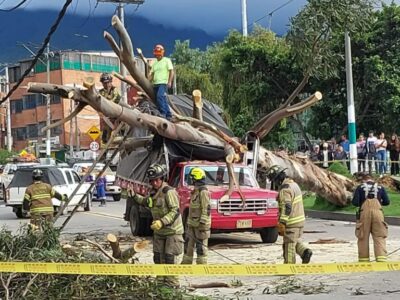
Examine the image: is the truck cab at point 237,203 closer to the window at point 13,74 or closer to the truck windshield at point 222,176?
the truck windshield at point 222,176

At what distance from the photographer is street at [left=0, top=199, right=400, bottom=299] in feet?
31.8

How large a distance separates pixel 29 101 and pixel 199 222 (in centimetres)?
8024

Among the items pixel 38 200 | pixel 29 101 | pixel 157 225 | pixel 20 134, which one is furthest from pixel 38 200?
pixel 20 134

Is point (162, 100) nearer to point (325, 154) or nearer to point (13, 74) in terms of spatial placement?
point (325, 154)

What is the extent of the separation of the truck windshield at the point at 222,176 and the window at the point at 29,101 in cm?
7461

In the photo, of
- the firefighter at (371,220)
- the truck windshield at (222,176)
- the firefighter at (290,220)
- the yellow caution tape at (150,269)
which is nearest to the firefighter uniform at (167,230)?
the yellow caution tape at (150,269)

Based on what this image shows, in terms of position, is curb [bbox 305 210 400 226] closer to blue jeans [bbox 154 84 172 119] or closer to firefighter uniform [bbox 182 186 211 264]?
blue jeans [bbox 154 84 172 119]

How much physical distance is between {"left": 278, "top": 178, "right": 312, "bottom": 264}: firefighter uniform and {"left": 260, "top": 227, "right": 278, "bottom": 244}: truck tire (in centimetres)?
419

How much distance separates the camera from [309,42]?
22.1m

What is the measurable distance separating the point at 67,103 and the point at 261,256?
71.1 meters

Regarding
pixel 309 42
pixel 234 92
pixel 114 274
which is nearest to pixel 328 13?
pixel 309 42

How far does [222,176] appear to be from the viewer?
1574 cm

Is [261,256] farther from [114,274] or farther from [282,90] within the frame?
[282,90]

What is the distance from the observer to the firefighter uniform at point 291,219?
35.4 ft
